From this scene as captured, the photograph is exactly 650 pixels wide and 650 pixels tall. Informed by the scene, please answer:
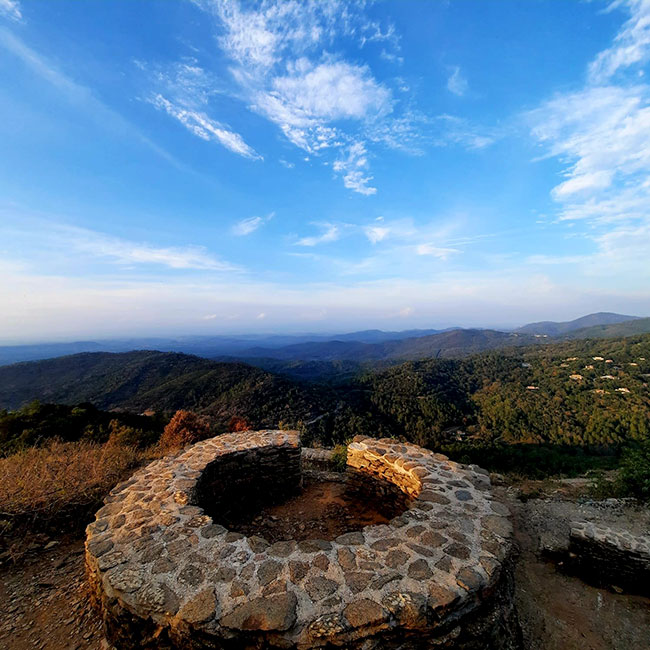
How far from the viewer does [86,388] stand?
41.5m

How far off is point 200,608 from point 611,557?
4561 millimetres

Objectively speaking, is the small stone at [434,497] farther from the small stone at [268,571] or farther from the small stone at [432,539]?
the small stone at [268,571]

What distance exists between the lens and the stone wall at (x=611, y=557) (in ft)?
11.3

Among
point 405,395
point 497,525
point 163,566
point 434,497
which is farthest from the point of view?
point 405,395

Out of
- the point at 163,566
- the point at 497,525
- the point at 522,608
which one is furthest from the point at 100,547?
the point at 522,608

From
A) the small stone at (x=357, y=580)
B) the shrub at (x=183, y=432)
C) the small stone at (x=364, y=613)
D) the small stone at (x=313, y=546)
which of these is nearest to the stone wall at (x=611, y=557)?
the small stone at (x=357, y=580)

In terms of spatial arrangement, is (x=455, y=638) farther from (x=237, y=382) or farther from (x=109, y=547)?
(x=237, y=382)

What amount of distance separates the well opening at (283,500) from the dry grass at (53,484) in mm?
2048

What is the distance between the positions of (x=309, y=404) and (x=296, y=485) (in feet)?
89.6

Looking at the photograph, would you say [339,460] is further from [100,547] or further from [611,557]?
[100,547]

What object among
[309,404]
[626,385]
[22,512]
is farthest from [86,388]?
[626,385]

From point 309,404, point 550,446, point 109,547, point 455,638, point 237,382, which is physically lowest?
point 550,446

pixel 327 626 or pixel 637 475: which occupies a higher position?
pixel 327 626

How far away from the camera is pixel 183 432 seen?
1041cm
